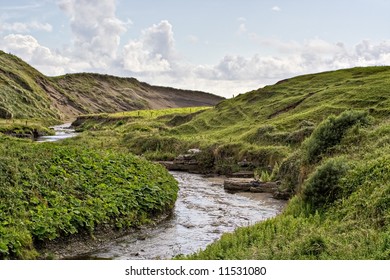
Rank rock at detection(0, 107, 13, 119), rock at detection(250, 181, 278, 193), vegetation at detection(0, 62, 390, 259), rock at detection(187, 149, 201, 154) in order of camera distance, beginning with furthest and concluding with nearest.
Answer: rock at detection(0, 107, 13, 119), rock at detection(187, 149, 201, 154), rock at detection(250, 181, 278, 193), vegetation at detection(0, 62, 390, 259)

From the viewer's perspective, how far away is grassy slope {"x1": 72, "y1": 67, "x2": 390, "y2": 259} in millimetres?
13455

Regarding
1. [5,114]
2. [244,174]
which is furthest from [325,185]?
[5,114]

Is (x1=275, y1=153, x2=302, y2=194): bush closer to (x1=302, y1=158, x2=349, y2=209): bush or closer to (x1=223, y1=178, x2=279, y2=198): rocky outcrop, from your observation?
(x1=223, y1=178, x2=279, y2=198): rocky outcrop

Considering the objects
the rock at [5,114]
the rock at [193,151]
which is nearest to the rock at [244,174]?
the rock at [193,151]

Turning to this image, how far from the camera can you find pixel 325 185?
19312 millimetres

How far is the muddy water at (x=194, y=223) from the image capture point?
707 inches

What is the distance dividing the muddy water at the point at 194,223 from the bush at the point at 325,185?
2.79 m

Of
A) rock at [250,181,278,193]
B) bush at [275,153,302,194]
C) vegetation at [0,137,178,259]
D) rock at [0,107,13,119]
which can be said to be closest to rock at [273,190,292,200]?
bush at [275,153,302,194]

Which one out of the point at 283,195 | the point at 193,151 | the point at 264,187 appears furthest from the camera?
the point at 193,151

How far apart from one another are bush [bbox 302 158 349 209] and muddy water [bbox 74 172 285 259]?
2787mm

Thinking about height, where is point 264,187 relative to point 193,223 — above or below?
above

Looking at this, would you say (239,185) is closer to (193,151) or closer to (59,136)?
(193,151)

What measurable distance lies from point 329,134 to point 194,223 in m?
8.80

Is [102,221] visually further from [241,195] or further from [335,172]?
[241,195]
